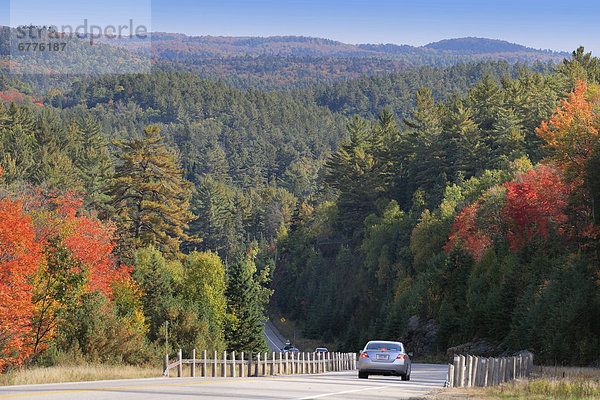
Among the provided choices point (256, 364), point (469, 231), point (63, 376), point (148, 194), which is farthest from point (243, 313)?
point (63, 376)

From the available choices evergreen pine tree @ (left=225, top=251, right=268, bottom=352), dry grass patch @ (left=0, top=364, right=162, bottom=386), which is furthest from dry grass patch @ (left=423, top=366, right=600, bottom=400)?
evergreen pine tree @ (left=225, top=251, right=268, bottom=352)

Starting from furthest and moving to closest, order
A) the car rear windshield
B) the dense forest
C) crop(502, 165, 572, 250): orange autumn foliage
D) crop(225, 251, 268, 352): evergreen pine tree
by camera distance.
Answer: crop(225, 251, 268, 352): evergreen pine tree
crop(502, 165, 572, 250): orange autumn foliage
the dense forest
the car rear windshield

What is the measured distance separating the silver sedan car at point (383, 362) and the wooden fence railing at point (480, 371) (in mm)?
3711

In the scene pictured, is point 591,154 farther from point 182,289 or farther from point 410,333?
point 182,289

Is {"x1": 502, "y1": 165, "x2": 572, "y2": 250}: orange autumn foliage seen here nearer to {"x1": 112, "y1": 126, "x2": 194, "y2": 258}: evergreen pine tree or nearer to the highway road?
{"x1": 112, "y1": 126, "x2": 194, "y2": 258}: evergreen pine tree

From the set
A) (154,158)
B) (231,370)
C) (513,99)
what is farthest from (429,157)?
(231,370)

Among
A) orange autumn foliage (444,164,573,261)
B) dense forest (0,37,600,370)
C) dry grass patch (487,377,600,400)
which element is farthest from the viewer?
orange autumn foliage (444,164,573,261)

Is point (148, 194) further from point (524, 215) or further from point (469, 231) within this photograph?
point (524, 215)

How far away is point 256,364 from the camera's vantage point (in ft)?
103

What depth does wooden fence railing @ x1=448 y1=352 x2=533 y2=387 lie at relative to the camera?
74.9ft

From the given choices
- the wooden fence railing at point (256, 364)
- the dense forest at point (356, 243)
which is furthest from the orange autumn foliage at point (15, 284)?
the wooden fence railing at point (256, 364)

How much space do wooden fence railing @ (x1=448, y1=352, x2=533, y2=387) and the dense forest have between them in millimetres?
19274

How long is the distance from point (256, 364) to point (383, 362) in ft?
17.2

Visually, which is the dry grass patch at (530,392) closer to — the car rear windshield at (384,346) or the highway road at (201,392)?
the highway road at (201,392)
